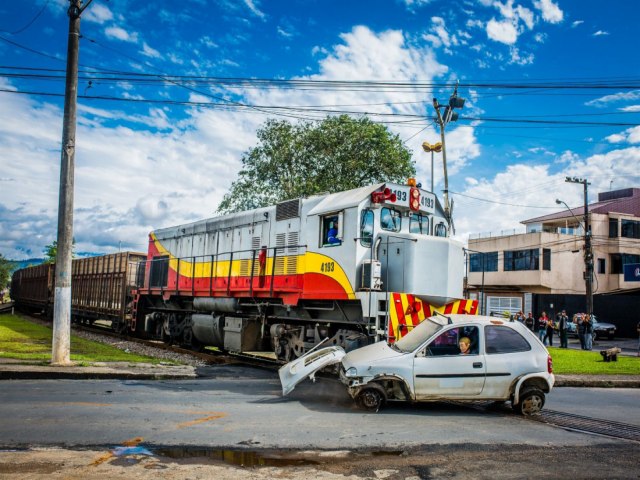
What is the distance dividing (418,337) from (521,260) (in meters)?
41.3

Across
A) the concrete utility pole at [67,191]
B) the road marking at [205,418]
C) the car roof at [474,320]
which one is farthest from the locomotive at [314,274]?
the concrete utility pole at [67,191]

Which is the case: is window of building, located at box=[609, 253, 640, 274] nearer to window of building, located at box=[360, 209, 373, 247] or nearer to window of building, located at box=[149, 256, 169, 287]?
window of building, located at box=[149, 256, 169, 287]

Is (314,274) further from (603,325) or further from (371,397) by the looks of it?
(603,325)

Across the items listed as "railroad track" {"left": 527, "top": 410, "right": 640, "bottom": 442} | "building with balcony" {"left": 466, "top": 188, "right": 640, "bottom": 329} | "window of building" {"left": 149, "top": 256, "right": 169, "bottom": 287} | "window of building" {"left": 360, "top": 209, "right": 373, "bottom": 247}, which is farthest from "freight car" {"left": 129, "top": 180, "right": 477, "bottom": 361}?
"building with balcony" {"left": 466, "top": 188, "right": 640, "bottom": 329}

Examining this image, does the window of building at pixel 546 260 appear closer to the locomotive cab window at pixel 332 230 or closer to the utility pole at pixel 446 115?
the utility pole at pixel 446 115

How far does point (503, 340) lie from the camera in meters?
8.91

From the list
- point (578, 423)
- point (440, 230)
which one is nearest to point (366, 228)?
point (440, 230)

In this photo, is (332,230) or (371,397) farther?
(332,230)

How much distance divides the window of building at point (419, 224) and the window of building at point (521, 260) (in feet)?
120

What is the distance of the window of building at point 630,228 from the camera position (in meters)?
47.0

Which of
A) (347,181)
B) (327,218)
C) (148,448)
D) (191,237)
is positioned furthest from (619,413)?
(347,181)

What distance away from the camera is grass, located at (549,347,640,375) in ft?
50.9

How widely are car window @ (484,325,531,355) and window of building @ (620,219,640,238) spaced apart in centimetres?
4394

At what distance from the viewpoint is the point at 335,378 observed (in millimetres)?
11750
